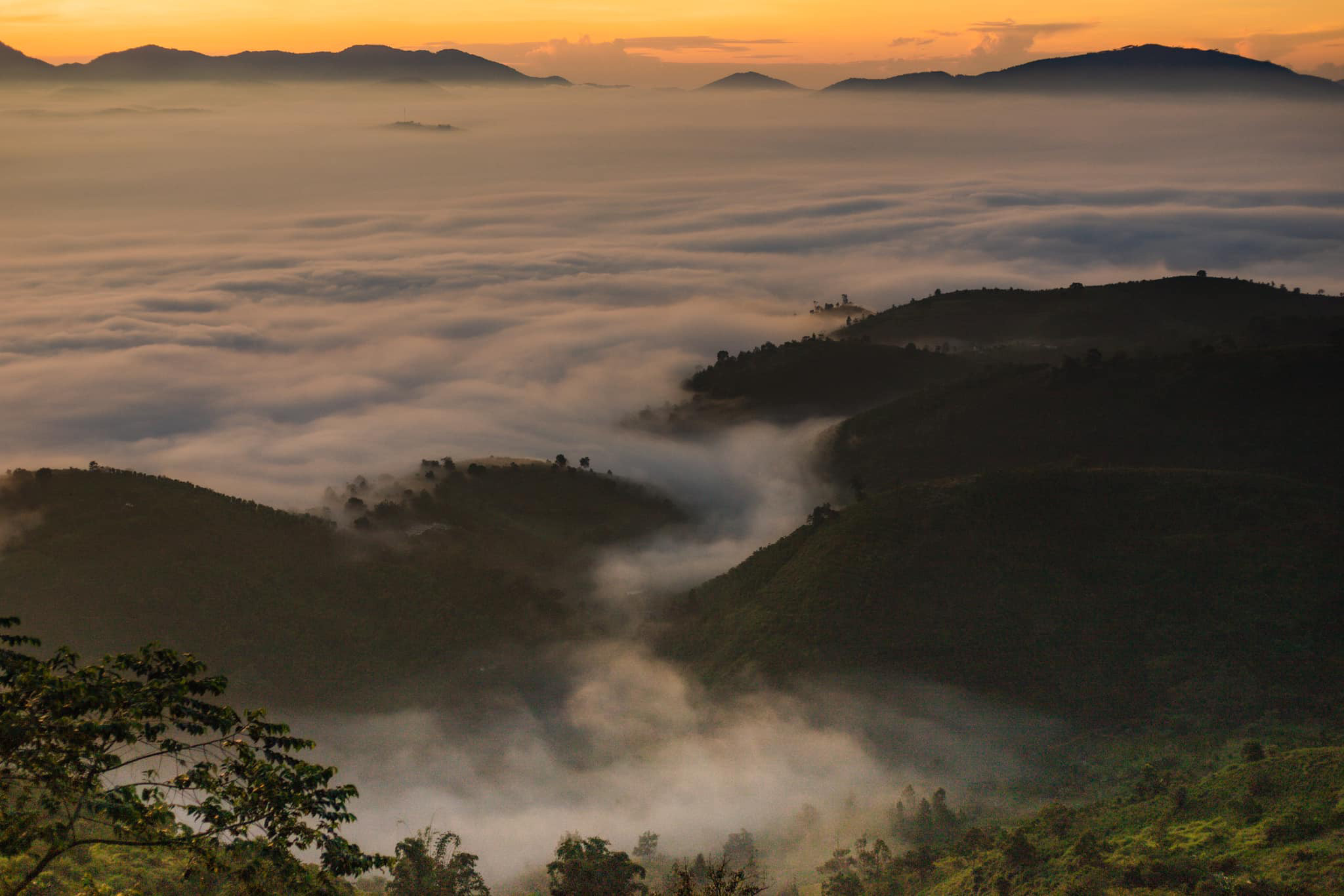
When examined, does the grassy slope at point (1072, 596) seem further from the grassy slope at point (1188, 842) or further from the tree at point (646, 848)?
the grassy slope at point (1188, 842)

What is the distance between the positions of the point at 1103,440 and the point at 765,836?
3292 inches

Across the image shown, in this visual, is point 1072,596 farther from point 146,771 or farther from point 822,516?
point 146,771

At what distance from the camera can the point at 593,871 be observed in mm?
67562

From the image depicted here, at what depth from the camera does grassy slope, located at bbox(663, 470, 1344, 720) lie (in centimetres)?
9719

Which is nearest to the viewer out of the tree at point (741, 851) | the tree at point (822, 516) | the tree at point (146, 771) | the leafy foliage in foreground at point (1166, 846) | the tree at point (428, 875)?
the tree at point (146, 771)


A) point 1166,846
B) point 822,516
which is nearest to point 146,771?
point 1166,846

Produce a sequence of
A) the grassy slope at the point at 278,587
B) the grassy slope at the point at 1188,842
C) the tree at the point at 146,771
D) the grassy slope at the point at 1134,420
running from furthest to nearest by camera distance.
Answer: the grassy slope at the point at 1134,420
the grassy slope at the point at 278,587
the grassy slope at the point at 1188,842
the tree at the point at 146,771

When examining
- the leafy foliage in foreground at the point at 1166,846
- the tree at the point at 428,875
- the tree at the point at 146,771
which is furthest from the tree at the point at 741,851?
the tree at the point at 146,771

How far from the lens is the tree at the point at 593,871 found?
65.7 meters

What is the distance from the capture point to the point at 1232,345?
559ft

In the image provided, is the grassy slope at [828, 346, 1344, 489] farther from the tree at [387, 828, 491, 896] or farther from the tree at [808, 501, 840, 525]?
the tree at [387, 828, 491, 896]

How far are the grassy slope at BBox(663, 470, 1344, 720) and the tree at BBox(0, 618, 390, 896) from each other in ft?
268

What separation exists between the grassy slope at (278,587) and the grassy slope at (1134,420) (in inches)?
2129

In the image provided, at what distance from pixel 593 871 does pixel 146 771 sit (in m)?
42.5
